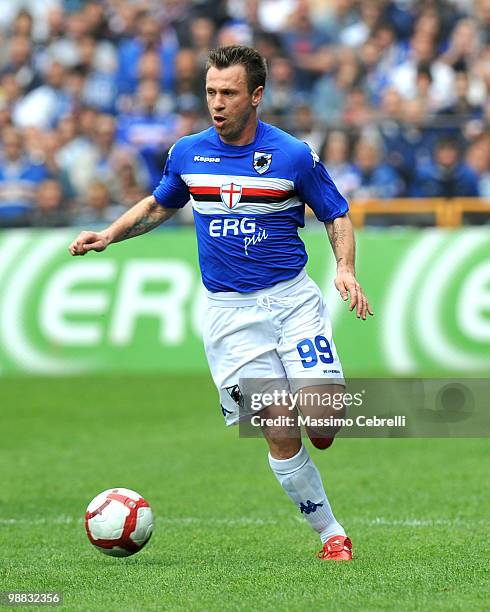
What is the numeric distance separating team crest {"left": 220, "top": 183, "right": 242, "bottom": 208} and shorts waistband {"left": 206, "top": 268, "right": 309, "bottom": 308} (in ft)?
1.55

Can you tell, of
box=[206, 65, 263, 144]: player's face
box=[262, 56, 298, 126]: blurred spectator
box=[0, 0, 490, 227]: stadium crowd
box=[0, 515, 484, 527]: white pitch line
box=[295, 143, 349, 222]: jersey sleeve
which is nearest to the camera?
box=[206, 65, 263, 144]: player's face

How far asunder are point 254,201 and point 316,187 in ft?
1.08

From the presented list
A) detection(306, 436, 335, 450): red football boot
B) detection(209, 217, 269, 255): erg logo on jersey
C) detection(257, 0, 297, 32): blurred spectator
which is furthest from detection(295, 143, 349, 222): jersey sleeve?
detection(257, 0, 297, 32): blurred spectator

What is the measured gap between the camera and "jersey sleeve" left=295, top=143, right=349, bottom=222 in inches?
262

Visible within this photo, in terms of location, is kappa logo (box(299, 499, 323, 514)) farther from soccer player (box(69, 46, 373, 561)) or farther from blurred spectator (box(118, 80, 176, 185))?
blurred spectator (box(118, 80, 176, 185))

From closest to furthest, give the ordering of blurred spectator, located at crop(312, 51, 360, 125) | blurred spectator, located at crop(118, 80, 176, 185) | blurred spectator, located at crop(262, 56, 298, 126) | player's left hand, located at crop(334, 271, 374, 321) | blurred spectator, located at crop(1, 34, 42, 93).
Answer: player's left hand, located at crop(334, 271, 374, 321), blurred spectator, located at crop(118, 80, 176, 185), blurred spectator, located at crop(262, 56, 298, 126), blurred spectator, located at crop(312, 51, 360, 125), blurred spectator, located at crop(1, 34, 42, 93)

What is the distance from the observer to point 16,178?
17078mm

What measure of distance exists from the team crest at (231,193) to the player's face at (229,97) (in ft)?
0.90

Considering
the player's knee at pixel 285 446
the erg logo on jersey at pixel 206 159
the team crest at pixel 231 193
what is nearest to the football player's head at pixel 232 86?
the erg logo on jersey at pixel 206 159

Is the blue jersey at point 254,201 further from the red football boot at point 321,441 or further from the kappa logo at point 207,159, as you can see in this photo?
the red football boot at point 321,441

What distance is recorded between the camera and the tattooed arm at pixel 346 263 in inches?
250

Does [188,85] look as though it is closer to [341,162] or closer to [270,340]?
[341,162]

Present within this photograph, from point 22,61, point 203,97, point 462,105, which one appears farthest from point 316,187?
point 22,61

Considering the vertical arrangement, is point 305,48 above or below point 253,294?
below
